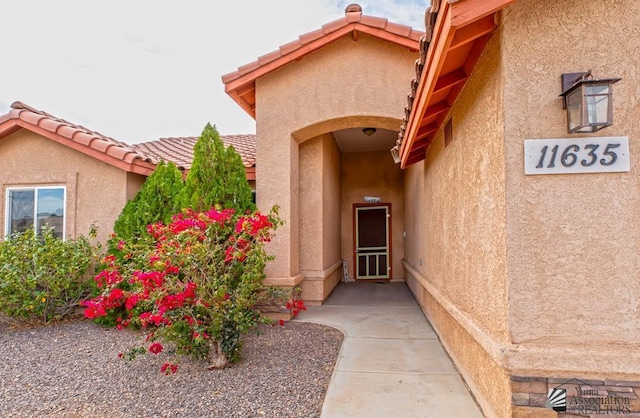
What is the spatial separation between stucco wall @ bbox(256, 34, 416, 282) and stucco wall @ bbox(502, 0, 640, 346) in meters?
5.53

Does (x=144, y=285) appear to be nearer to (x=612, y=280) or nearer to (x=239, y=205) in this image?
(x=239, y=205)

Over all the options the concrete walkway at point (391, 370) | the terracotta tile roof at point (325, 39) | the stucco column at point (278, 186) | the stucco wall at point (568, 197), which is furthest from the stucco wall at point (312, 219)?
the stucco wall at point (568, 197)

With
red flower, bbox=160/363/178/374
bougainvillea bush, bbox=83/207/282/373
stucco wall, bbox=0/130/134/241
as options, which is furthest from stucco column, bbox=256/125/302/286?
red flower, bbox=160/363/178/374

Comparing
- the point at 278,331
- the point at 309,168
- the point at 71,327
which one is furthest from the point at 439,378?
the point at 71,327

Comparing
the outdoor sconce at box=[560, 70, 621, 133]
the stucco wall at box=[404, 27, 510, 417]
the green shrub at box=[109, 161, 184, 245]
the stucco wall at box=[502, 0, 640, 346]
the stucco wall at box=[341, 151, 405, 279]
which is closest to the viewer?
the outdoor sconce at box=[560, 70, 621, 133]

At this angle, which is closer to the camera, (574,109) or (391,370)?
(574,109)

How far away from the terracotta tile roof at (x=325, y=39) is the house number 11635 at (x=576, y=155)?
19.5ft

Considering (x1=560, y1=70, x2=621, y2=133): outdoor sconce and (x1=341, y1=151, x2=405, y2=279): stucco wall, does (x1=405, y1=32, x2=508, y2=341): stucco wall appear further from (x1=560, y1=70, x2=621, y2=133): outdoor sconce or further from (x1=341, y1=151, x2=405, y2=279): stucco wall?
(x1=341, y1=151, x2=405, y2=279): stucco wall

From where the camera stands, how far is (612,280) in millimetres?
3219

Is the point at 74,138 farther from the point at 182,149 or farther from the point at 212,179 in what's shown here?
the point at 182,149

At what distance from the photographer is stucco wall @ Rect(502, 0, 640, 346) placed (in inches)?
127

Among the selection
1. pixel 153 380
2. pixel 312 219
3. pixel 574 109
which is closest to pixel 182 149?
pixel 312 219

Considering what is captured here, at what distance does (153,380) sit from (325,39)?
25.1 feet

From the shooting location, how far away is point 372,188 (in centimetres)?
1508
